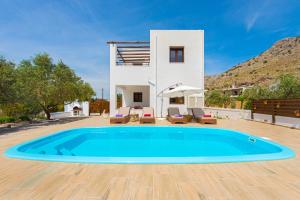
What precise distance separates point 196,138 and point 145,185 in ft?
22.1

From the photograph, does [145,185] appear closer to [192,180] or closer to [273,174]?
[192,180]

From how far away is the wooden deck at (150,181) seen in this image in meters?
2.88

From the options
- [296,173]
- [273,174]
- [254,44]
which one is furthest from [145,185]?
[254,44]

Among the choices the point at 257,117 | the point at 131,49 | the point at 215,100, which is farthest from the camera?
the point at 215,100

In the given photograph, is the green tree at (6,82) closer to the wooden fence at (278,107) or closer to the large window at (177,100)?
the large window at (177,100)

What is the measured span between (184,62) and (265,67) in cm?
5830

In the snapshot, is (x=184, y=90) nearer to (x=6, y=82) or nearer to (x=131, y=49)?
(x=131, y=49)

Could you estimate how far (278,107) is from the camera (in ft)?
38.6

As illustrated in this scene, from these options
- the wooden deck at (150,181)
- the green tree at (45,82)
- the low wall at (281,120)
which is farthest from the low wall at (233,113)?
the green tree at (45,82)

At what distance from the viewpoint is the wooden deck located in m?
2.88

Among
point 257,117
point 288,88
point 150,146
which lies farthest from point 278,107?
point 288,88

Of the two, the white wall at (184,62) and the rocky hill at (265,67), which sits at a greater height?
the rocky hill at (265,67)

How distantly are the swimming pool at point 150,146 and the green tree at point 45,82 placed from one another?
538 cm

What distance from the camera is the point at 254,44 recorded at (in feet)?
154
